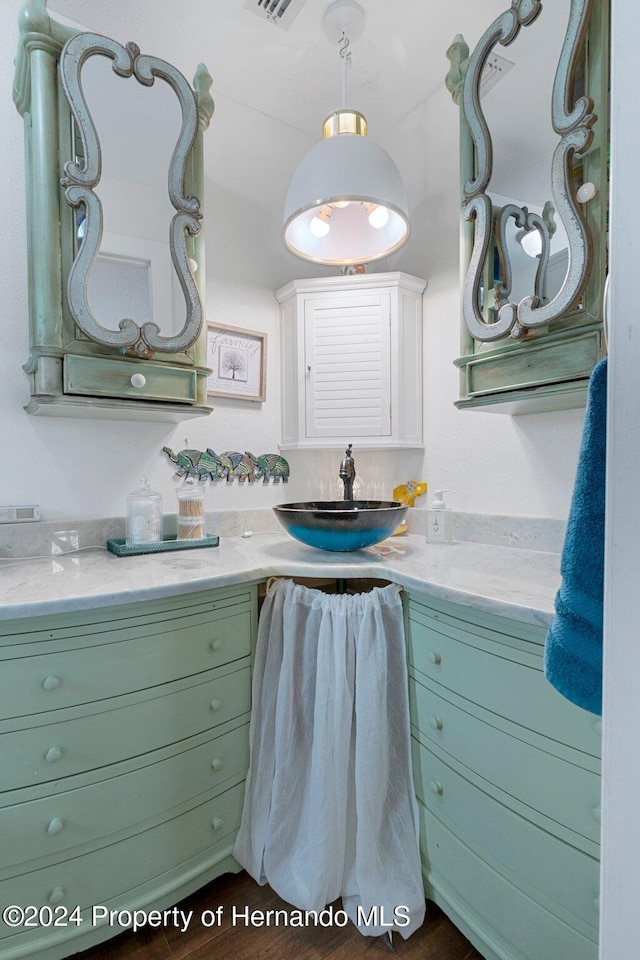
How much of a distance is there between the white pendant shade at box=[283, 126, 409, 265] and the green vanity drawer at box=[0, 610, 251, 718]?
1.23 m

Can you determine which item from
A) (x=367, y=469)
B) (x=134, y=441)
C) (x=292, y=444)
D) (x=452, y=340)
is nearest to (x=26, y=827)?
(x=134, y=441)

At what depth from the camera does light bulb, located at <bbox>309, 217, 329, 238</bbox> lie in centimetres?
155

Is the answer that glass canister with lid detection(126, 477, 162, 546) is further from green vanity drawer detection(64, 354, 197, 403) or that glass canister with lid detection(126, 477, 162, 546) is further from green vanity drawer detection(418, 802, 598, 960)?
green vanity drawer detection(418, 802, 598, 960)

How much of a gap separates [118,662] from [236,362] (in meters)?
1.26

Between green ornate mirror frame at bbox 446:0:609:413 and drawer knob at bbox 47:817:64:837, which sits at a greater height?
green ornate mirror frame at bbox 446:0:609:413

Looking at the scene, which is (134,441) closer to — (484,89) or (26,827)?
(26,827)

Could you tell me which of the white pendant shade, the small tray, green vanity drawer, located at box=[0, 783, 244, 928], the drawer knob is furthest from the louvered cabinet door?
the drawer knob

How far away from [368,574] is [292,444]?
33.0 inches

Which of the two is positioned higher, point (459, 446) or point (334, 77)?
point (334, 77)

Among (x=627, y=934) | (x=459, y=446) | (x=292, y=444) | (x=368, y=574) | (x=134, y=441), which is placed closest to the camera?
(x=627, y=934)

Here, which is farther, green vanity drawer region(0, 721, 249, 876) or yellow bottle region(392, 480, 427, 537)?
yellow bottle region(392, 480, 427, 537)

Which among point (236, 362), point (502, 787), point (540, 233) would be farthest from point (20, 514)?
point (540, 233)

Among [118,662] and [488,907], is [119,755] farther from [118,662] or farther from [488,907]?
[488,907]

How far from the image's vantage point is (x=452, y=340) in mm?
1853
